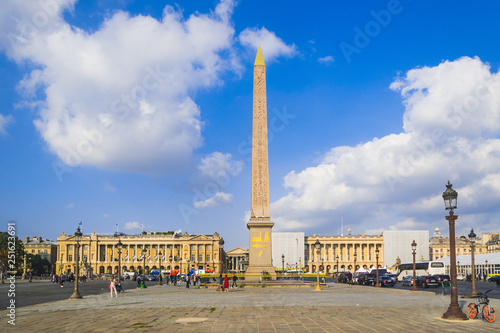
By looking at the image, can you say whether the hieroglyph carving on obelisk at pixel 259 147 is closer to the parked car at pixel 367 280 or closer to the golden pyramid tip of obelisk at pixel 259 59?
the golden pyramid tip of obelisk at pixel 259 59

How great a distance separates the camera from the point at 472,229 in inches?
1206

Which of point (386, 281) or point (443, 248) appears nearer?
point (386, 281)

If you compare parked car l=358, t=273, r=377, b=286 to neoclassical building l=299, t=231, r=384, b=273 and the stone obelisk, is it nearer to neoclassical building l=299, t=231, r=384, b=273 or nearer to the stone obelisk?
the stone obelisk

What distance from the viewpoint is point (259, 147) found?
145 ft

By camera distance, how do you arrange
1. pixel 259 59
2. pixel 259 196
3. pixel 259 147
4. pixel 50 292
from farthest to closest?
pixel 259 59
pixel 259 147
pixel 50 292
pixel 259 196

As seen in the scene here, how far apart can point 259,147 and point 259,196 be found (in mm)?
4501

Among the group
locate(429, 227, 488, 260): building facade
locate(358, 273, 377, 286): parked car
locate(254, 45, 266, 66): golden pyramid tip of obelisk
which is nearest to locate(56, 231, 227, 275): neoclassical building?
locate(429, 227, 488, 260): building facade

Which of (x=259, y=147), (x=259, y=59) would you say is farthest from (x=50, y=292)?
(x=259, y=59)

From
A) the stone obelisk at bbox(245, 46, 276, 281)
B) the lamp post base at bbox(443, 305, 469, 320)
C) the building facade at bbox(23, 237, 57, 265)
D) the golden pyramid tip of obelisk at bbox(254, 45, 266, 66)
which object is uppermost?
the golden pyramid tip of obelisk at bbox(254, 45, 266, 66)

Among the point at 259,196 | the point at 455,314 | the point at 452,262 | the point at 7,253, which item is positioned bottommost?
the point at 7,253

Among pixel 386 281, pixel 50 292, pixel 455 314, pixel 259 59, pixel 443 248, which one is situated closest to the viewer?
pixel 455 314

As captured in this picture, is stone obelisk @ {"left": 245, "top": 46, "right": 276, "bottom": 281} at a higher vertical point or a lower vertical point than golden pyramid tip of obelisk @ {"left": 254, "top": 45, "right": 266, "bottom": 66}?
lower

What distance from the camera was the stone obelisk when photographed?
42.6 meters

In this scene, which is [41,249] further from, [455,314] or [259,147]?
[455,314]
